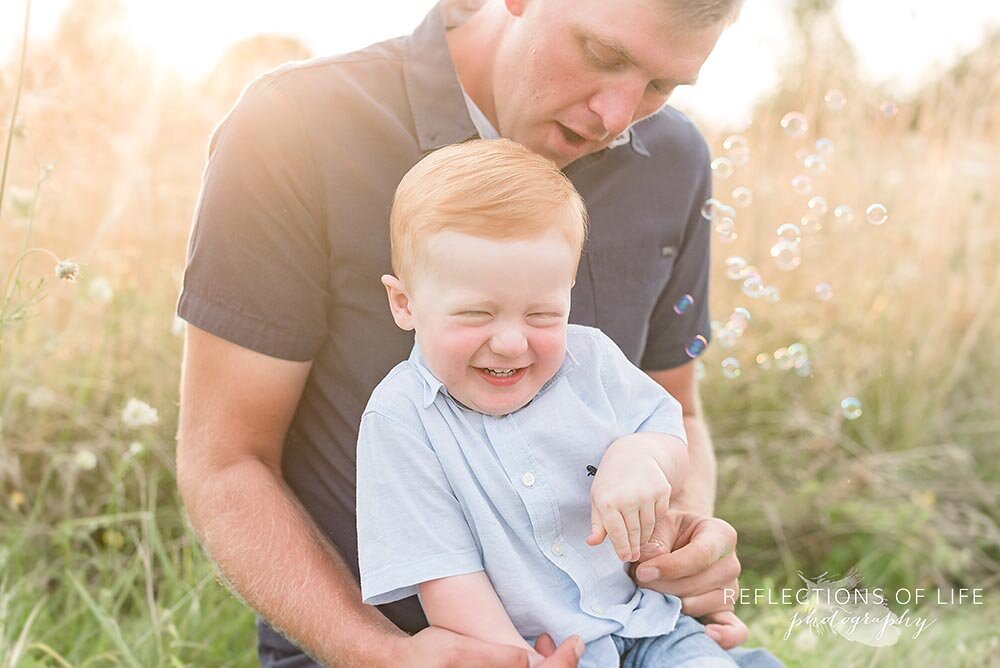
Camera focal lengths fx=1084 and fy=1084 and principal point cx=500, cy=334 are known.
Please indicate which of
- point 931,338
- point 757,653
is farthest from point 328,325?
point 931,338

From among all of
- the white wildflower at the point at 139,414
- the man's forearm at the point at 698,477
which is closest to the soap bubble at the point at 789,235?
the man's forearm at the point at 698,477

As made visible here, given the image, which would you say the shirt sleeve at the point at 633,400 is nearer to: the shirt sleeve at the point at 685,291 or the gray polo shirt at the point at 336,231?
the gray polo shirt at the point at 336,231

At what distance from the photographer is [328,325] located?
1.93 metres

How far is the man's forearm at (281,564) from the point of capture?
1768 mm

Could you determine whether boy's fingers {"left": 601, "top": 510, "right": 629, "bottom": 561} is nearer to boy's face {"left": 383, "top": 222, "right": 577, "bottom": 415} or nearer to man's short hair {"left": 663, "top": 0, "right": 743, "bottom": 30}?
boy's face {"left": 383, "top": 222, "right": 577, "bottom": 415}

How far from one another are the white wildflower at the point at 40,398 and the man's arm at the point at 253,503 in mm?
1388

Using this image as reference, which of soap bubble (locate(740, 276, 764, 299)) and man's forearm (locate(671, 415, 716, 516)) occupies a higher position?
soap bubble (locate(740, 276, 764, 299))

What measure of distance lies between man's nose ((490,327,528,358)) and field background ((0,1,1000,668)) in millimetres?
1193

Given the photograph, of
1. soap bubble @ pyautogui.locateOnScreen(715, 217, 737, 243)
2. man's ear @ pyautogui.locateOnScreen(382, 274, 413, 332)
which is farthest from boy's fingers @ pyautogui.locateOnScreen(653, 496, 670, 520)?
soap bubble @ pyautogui.locateOnScreen(715, 217, 737, 243)

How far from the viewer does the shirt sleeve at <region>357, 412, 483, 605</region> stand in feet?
5.25

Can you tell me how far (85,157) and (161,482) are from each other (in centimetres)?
139

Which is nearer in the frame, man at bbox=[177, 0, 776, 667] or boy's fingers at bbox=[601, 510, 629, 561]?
boy's fingers at bbox=[601, 510, 629, 561]

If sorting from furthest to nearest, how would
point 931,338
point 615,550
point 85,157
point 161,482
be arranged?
point 931,338 < point 85,157 < point 161,482 < point 615,550

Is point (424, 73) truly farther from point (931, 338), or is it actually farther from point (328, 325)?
point (931, 338)
